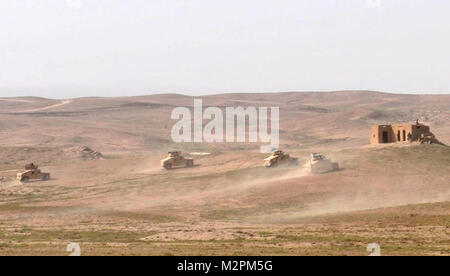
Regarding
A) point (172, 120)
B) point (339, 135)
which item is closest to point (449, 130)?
point (339, 135)

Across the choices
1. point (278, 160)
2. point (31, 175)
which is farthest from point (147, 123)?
point (278, 160)

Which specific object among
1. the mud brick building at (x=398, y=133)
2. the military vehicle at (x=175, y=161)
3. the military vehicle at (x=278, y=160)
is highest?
the mud brick building at (x=398, y=133)

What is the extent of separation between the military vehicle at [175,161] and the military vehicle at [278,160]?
958 cm

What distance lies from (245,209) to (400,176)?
1216cm

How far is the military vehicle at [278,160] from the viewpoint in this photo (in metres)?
57.2

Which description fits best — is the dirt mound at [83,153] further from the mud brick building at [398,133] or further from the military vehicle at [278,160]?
the mud brick building at [398,133]

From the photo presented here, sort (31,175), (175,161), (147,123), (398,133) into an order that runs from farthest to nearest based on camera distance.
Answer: (147,123) < (175,161) < (31,175) < (398,133)

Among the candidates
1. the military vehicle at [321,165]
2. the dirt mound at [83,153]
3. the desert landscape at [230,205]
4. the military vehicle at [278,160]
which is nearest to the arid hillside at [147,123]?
the dirt mound at [83,153]

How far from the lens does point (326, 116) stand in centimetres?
14312

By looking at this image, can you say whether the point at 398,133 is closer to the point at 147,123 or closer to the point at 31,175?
the point at 31,175

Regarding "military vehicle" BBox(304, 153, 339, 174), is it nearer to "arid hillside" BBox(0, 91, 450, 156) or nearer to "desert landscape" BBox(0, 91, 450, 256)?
"desert landscape" BBox(0, 91, 450, 256)

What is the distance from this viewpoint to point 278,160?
57.4 metres

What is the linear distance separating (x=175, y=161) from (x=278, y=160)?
11.0 metres
